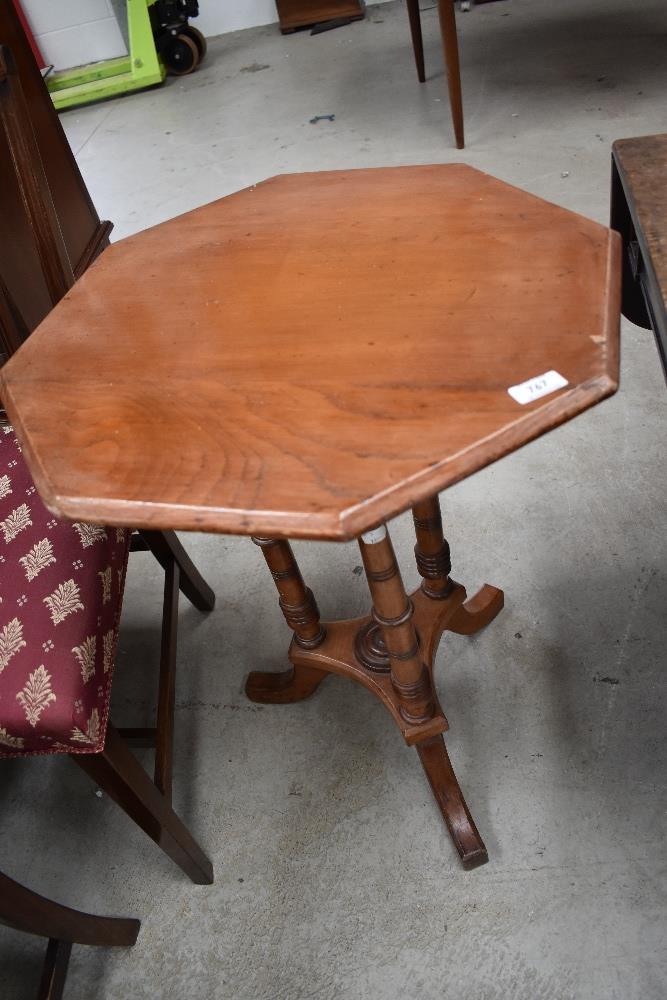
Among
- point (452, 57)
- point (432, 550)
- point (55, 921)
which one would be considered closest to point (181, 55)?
point (452, 57)

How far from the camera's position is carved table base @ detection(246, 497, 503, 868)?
46.4 inches

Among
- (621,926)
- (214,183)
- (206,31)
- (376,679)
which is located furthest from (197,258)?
(206,31)

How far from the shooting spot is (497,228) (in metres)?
1.05

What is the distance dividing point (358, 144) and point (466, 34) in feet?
4.78

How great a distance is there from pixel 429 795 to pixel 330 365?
2.81 feet

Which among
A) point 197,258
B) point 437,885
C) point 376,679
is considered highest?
point 197,258

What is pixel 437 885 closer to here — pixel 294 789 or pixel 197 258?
pixel 294 789

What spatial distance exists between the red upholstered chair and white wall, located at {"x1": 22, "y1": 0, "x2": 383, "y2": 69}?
15.8 feet

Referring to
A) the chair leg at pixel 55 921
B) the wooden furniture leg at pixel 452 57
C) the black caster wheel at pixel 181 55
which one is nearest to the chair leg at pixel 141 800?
the chair leg at pixel 55 921

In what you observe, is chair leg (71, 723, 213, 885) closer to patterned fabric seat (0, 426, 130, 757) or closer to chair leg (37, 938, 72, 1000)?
patterned fabric seat (0, 426, 130, 757)

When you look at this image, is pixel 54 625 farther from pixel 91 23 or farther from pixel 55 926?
pixel 91 23

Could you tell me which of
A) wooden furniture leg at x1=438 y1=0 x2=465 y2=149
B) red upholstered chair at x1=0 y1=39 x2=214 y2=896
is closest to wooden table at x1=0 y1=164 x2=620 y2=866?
red upholstered chair at x1=0 y1=39 x2=214 y2=896

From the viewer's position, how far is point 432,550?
A: 53.1 inches

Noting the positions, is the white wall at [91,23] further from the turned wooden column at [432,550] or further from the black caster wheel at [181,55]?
the turned wooden column at [432,550]
